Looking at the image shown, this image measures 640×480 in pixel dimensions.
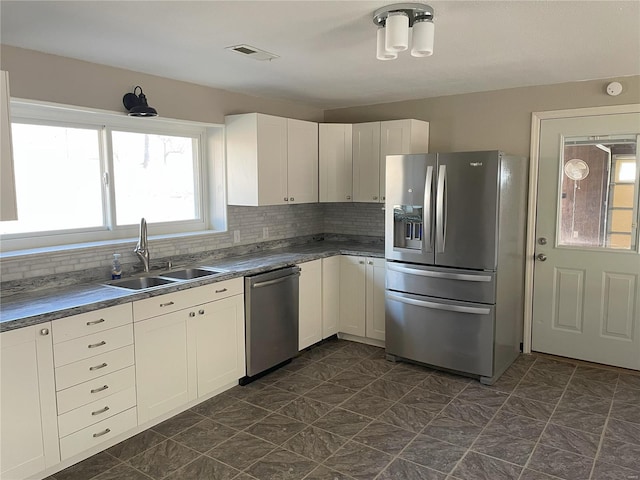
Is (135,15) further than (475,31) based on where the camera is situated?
No

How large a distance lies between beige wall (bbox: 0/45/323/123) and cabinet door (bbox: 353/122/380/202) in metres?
1.02

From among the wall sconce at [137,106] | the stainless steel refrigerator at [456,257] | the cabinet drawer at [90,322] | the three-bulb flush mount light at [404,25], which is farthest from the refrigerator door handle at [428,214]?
the cabinet drawer at [90,322]

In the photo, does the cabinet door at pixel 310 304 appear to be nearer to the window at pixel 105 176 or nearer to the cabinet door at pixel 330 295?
the cabinet door at pixel 330 295

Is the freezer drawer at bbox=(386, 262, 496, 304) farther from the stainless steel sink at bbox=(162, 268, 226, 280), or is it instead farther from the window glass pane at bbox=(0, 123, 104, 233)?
the window glass pane at bbox=(0, 123, 104, 233)

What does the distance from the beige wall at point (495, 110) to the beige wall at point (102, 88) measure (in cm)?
159

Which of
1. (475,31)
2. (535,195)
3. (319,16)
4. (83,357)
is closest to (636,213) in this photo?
(535,195)

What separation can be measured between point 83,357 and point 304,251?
227 centimetres

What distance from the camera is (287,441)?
9.43 feet

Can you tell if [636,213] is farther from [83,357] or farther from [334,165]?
[83,357]

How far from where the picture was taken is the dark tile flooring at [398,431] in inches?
102

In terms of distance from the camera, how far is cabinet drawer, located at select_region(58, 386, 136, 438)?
8.30ft

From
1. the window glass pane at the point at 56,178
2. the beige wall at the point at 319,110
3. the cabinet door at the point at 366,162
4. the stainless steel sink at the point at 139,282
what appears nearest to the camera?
the beige wall at the point at 319,110

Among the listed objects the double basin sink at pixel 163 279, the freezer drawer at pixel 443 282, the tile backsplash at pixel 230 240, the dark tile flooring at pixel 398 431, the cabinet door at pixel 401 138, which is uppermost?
the cabinet door at pixel 401 138

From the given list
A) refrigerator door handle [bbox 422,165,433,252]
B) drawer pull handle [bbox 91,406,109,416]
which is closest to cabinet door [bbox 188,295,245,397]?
drawer pull handle [bbox 91,406,109,416]
